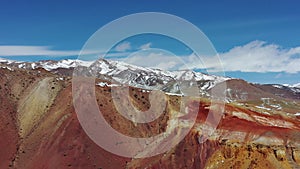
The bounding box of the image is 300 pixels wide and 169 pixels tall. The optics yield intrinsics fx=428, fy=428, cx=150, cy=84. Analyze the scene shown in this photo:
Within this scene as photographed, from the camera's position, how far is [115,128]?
9106 centimetres

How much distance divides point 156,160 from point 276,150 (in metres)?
21.6

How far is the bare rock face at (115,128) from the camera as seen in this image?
5562 centimetres

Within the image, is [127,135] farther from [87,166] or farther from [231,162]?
[231,162]

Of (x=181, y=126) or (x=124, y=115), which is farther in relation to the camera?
(x=124, y=115)

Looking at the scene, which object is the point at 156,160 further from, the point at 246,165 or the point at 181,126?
the point at 246,165

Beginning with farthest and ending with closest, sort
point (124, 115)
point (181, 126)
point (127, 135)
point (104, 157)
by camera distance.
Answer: point (124, 115) → point (127, 135) → point (104, 157) → point (181, 126)

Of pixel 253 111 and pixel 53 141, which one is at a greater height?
pixel 253 111

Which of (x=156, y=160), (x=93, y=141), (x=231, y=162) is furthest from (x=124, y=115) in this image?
(x=231, y=162)

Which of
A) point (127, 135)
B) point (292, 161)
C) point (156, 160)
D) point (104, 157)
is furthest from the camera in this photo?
point (127, 135)

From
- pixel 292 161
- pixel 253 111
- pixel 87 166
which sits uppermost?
pixel 253 111

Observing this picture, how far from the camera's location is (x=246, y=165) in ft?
173

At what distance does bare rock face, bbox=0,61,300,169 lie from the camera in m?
55.6

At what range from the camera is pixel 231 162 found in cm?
5456

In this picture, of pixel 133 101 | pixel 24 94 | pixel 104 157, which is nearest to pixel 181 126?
pixel 104 157
